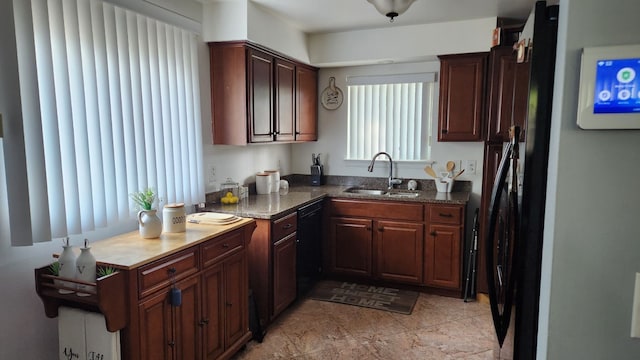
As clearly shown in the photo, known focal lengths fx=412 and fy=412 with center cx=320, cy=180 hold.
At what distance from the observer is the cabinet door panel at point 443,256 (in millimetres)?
3449

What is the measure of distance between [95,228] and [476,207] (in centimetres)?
310

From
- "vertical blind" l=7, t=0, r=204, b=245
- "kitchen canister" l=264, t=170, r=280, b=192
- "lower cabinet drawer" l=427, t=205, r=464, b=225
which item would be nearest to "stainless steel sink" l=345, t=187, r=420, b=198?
"lower cabinet drawer" l=427, t=205, r=464, b=225

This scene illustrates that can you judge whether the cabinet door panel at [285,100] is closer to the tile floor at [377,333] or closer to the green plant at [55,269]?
the tile floor at [377,333]

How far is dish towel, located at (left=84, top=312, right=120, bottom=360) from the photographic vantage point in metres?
1.75

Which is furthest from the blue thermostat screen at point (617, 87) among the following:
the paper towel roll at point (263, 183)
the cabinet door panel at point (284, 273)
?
the paper towel roll at point (263, 183)

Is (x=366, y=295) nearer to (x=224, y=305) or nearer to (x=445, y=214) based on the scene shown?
(x=445, y=214)

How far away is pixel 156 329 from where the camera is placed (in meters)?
1.94

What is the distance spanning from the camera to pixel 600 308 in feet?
2.81

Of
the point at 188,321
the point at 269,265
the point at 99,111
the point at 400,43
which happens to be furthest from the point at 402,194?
the point at 99,111

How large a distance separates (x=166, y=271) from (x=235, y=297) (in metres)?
0.69

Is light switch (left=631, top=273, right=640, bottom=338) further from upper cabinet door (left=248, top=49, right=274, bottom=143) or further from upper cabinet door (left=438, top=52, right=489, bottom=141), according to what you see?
upper cabinet door (left=438, top=52, right=489, bottom=141)

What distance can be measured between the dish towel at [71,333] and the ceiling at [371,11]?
2288 mm

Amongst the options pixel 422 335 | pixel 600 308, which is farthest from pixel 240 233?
pixel 600 308

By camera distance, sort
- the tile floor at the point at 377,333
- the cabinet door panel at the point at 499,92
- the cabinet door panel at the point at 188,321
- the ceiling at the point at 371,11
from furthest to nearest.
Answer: the cabinet door panel at the point at 499,92 < the ceiling at the point at 371,11 < the tile floor at the point at 377,333 < the cabinet door panel at the point at 188,321
